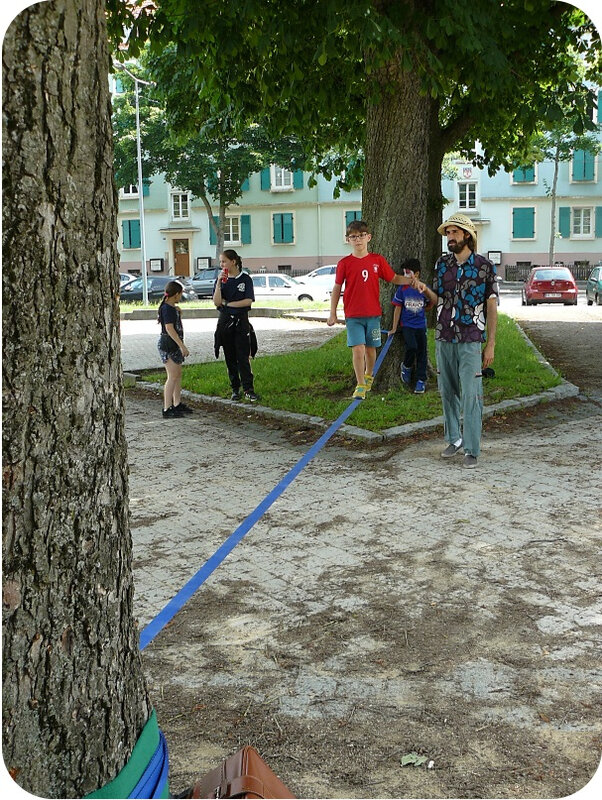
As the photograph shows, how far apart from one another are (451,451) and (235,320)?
4.18 metres

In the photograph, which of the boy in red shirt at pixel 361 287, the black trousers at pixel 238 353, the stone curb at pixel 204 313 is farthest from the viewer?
the stone curb at pixel 204 313

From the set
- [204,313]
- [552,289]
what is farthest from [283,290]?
[552,289]

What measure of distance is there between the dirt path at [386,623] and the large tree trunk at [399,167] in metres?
3.27

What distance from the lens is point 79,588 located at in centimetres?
272

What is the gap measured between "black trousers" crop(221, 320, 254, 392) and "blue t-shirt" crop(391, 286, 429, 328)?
2.01 metres

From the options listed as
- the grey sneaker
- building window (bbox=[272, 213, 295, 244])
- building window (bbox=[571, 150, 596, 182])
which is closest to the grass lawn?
the grey sneaker

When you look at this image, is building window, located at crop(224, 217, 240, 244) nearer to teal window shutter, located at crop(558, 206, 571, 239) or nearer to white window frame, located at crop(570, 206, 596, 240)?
teal window shutter, located at crop(558, 206, 571, 239)

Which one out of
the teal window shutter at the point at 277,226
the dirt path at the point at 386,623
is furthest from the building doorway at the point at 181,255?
the dirt path at the point at 386,623

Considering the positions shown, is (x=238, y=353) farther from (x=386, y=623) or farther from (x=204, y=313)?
(x=204, y=313)

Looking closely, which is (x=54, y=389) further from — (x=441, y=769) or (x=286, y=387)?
(x=286, y=387)

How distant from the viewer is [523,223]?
59438 mm

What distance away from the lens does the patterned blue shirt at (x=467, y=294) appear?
25.5 ft

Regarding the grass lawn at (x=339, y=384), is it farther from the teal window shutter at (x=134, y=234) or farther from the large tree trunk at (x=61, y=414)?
the teal window shutter at (x=134, y=234)

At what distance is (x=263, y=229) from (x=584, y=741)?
59.7 meters
